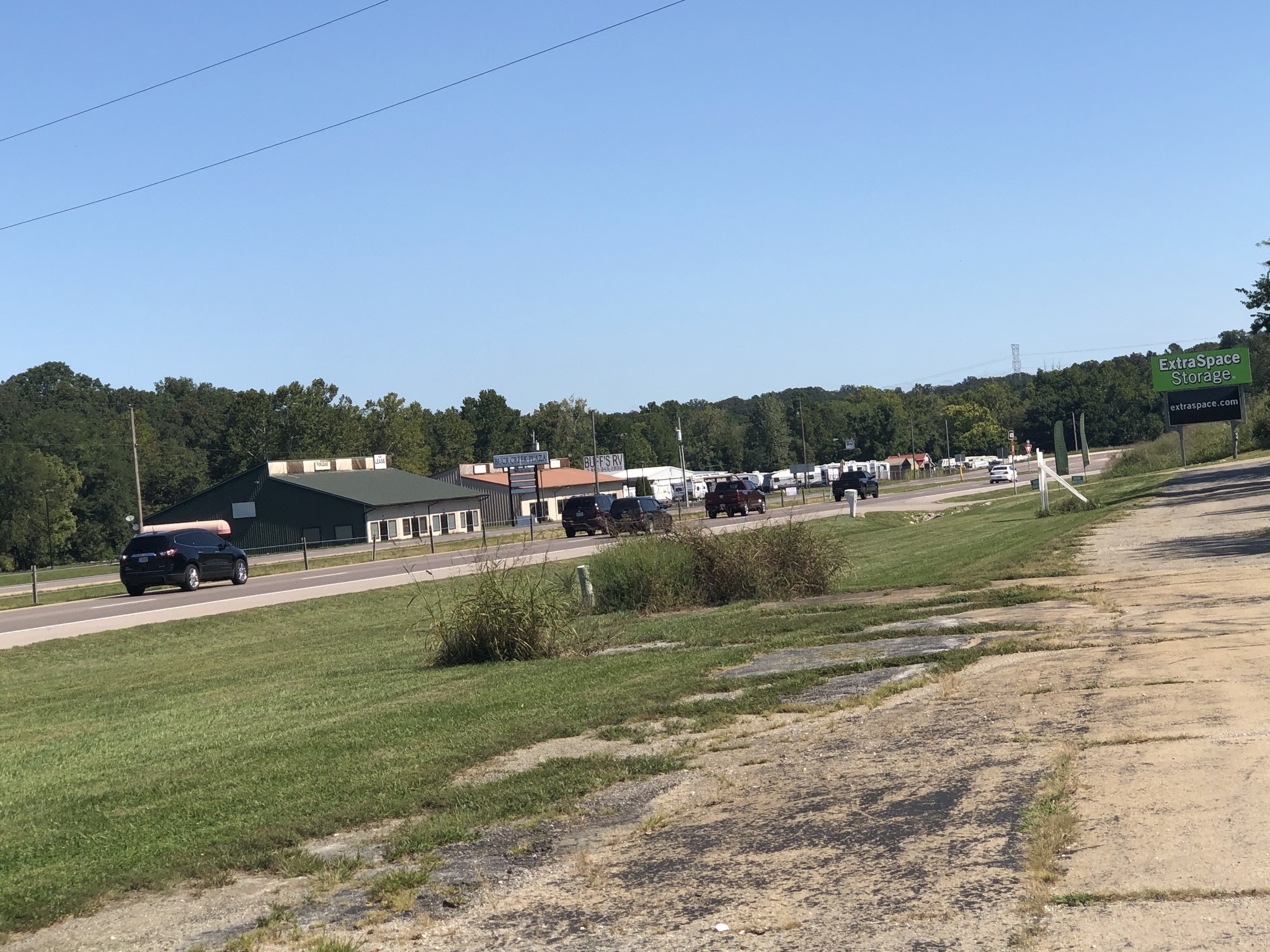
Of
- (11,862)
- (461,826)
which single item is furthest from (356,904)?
(11,862)

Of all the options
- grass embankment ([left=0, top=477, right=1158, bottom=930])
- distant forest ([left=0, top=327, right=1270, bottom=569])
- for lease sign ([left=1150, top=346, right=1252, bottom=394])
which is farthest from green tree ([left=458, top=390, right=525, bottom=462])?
grass embankment ([left=0, top=477, right=1158, bottom=930])

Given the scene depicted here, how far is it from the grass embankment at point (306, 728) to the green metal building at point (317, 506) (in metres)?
57.3

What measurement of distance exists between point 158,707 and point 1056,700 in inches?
357

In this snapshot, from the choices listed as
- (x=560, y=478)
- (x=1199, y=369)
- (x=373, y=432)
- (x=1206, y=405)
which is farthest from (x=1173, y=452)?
(x=373, y=432)

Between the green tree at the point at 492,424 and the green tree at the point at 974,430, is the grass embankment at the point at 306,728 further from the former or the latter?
the green tree at the point at 974,430

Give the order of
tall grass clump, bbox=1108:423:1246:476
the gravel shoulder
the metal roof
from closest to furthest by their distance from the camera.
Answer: the gravel shoulder < tall grass clump, bbox=1108:423:1246:476 < the metal roof

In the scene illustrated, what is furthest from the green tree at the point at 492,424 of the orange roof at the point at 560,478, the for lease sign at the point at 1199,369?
the for lease sign at the point at 1199,369

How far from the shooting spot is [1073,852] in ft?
16.8

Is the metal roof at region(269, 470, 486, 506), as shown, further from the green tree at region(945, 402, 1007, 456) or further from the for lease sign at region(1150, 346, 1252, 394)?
the green tree at region(945, 402, 1007, 456)

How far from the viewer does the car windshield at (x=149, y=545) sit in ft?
112

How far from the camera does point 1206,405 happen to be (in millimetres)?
59719

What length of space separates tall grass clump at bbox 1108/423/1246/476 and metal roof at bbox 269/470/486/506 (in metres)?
42.5

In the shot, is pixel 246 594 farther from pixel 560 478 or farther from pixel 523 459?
pixel 560 478

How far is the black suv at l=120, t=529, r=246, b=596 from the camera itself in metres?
34.1
